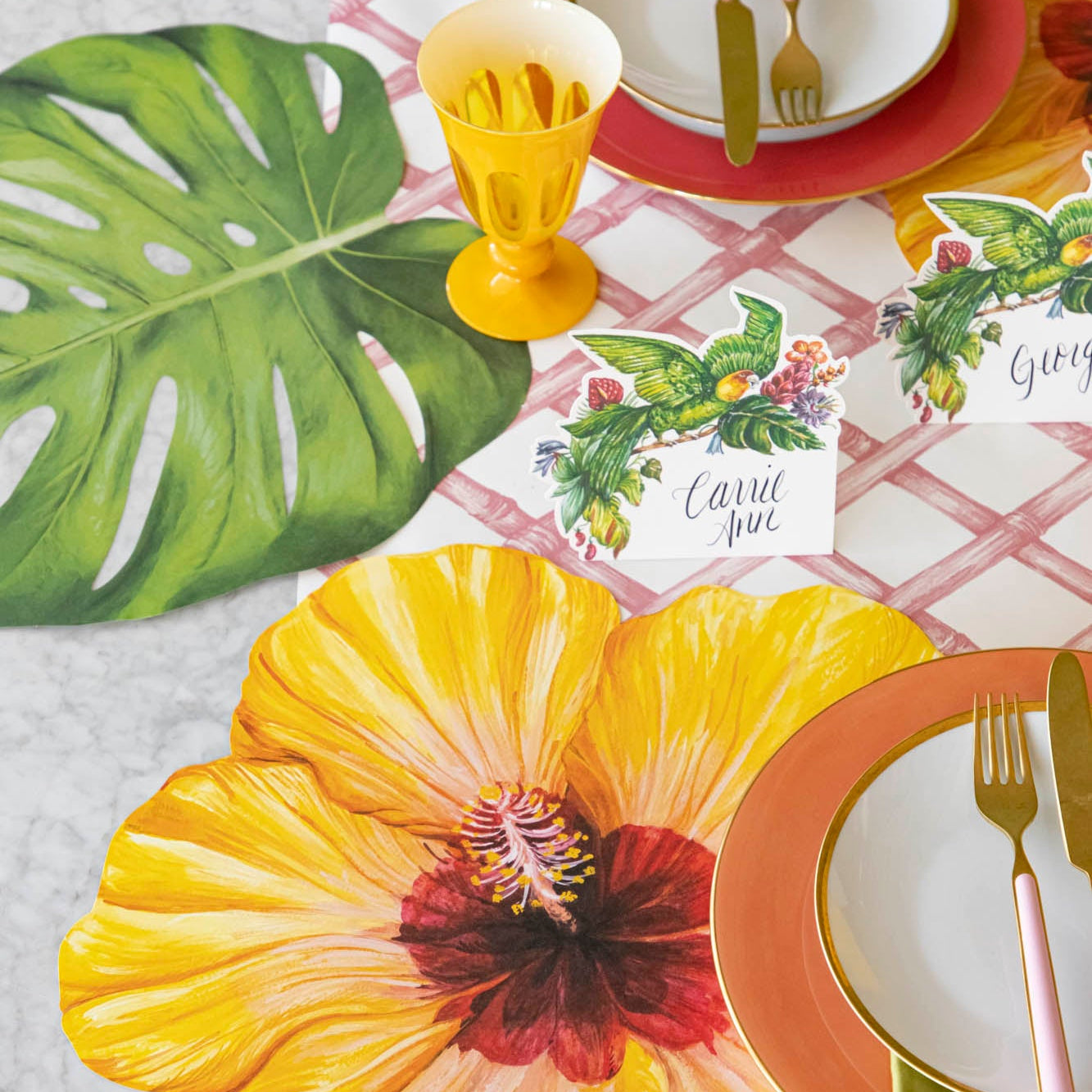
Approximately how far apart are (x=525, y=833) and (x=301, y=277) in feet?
1.48

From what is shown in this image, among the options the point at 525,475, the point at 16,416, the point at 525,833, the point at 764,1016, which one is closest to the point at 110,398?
the point at 16,416

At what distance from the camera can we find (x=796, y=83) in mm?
845

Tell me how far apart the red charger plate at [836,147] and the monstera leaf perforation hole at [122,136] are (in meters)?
0.35

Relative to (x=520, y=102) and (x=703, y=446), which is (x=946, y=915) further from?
(x=520, y=102)

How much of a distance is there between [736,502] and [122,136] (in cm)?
59

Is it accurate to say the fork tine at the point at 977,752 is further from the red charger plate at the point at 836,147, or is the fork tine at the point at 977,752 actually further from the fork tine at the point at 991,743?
the red charger plate at the point at 836,147

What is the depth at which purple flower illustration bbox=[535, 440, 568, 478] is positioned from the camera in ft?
2.56

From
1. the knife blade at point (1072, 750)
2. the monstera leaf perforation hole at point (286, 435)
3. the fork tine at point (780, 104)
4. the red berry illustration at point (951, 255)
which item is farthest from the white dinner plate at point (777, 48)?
the knife blade at point (1072, 750)

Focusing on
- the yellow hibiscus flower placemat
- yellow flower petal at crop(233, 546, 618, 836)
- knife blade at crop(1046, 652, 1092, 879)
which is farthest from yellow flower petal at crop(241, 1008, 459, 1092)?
knife blade at crop(1046, 652, 1092, 879)

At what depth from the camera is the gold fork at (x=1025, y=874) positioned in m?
0.49

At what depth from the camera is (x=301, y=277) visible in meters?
0.88

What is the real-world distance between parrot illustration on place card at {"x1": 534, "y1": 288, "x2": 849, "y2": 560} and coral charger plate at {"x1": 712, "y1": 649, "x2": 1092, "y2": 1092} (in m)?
0.15

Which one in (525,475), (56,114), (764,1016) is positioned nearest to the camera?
(764,1016)

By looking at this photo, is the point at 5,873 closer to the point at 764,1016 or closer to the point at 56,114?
the point at 764,1016
